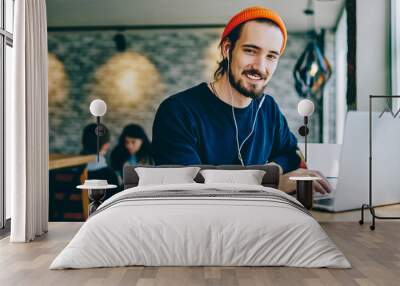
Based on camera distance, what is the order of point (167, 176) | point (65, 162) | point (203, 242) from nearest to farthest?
point (203, 242), point (167, 176), point (65, 162)

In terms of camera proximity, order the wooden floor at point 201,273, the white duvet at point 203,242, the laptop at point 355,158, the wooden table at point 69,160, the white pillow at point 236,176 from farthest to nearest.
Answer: the wooden table at point 69,160 → the laptop at point 355,158 → the white pillow at point 236,176 → the white duvet at point 203,242 → the wooden floor at point 201,273

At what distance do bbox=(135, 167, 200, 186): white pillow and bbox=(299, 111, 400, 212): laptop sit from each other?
1539mm

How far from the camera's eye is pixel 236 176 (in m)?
5.85

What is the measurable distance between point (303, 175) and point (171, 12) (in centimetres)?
269

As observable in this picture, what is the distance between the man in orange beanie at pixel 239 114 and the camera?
647cm

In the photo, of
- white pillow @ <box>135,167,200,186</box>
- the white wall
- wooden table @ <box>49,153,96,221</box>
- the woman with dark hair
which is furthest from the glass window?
the white wall

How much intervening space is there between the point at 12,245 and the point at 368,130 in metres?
4.35

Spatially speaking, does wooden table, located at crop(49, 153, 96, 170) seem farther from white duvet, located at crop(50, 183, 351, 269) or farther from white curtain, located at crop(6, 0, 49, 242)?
white duvet, located at crop(50, 183, 351, 269)

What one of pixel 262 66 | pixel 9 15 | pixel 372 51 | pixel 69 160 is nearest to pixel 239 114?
pixel 262 66

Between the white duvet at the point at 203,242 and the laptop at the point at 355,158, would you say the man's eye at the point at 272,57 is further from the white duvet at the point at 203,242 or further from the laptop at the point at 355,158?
the white duvet at the point at 203,242

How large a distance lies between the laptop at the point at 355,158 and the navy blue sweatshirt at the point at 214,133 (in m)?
0.36

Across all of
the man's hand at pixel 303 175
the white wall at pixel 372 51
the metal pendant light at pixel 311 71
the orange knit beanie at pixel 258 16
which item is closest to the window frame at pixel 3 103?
the orange knit beanie at pixel 258 16

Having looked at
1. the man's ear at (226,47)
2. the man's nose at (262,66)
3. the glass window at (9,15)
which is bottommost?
the man's nose at (262,66)

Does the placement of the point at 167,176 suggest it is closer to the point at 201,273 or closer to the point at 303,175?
the point at 303,175
